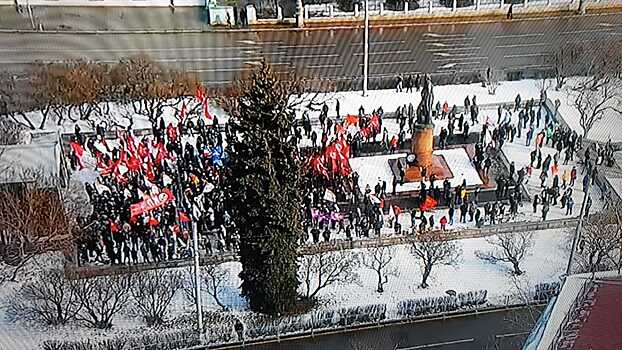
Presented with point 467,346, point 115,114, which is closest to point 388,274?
point 467,346

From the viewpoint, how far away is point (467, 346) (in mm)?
25422

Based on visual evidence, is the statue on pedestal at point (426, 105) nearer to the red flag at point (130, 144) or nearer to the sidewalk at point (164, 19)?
the red flag at point (130, 144)

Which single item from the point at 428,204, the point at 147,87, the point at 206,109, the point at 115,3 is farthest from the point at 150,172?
the point at 115,3

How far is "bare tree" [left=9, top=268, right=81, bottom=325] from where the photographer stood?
25766 mm

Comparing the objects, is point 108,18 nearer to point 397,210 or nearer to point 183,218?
point 183,218

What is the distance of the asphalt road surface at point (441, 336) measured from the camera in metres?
25.4

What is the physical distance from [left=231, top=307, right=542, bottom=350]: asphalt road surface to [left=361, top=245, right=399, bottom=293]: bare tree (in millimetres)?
1928

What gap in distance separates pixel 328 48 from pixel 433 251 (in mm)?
17417

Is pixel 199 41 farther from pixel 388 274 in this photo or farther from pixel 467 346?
pixel 467 346

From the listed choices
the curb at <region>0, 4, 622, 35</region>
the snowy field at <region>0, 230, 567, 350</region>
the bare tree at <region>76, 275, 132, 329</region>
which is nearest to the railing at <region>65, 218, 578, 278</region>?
the snowy field at <region>0, 230, 567, 350</region>

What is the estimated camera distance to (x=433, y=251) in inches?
1081

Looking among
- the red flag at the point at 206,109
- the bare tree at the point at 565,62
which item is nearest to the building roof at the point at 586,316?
the red flag at the point at 206,109

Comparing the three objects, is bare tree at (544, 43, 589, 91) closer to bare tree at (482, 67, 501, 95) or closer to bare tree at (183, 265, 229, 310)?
bare tree at (482, 67, 501, 95)

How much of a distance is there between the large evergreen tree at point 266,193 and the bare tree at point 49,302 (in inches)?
199
